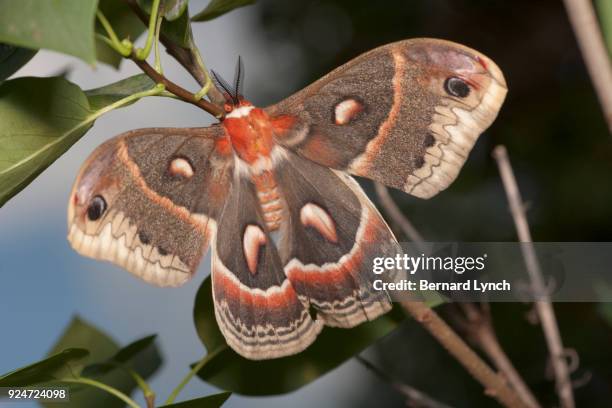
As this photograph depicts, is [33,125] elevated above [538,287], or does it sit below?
above

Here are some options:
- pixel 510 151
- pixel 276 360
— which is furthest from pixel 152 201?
pixel 510 151

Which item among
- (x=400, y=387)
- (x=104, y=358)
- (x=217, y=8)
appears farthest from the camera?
(x=104, y=358)

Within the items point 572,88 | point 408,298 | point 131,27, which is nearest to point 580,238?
point 572,88

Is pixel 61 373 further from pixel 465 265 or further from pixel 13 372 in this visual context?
pixel 465 265

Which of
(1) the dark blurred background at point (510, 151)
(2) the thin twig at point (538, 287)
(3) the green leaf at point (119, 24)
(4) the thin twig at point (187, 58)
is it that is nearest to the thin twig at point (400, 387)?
(2) the thin twig at point (538, 287)

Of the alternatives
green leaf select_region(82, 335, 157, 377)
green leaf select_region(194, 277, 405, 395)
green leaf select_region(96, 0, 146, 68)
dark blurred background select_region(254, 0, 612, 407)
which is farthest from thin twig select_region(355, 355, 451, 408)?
→ dark blurred background select_region(254, 0, 612, 407)

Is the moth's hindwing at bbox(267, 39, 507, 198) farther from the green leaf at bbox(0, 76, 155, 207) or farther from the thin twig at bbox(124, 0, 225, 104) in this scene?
the green leaf at bbox(0, 76, 155, 207)

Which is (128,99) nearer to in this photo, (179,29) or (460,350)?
(179,29)
